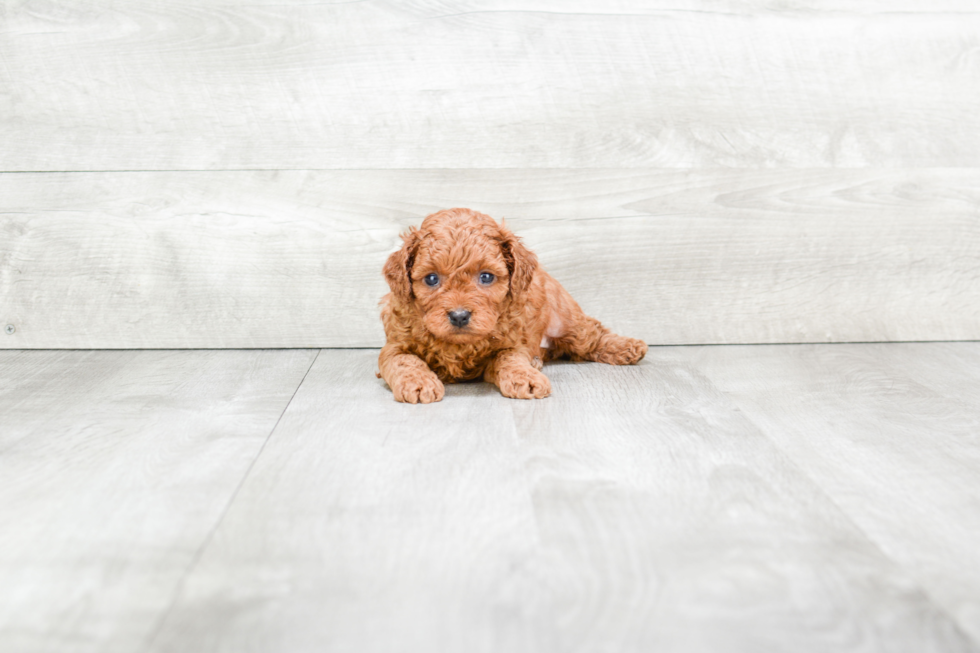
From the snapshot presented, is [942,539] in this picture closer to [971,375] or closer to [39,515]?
[971,375]

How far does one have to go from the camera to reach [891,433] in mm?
1697

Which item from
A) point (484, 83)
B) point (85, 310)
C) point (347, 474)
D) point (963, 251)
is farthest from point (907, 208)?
point (85, 310)

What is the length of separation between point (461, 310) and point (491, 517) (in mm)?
680

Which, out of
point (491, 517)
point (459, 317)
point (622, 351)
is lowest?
point (622, 351)

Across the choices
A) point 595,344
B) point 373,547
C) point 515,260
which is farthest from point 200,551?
point 595,344

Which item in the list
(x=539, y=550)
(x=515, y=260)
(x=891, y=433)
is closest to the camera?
(x=539, y=550)

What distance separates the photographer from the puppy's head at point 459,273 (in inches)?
73.5

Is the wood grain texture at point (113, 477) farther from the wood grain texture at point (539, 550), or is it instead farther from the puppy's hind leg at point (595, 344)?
the puppy's hind leg at point (595, 344)

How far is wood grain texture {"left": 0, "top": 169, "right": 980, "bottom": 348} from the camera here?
2484mm

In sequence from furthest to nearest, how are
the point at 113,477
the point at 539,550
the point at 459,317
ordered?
1. the point at 459,317
2. the point at 113,477
3. the point at 539,550

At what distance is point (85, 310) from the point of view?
2.54m

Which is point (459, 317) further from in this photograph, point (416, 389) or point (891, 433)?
point (891, 433)

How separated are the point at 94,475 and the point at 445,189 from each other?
4.62 ft

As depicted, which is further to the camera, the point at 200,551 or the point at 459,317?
the point at 459,317
